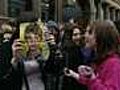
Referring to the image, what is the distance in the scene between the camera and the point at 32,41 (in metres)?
5.20

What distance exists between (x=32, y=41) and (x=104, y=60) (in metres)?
1.20

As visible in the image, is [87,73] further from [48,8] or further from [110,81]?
[48,8]

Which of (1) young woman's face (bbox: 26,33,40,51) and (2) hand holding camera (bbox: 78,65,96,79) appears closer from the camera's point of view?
(2) hand holding camera (bbox: 78,65,96,79)

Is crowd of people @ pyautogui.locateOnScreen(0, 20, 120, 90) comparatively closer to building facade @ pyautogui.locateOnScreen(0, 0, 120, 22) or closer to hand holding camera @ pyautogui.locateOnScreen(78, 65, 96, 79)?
hand holding camera @ pyautogui.locateOnScreen(78, 65, 96, 79)

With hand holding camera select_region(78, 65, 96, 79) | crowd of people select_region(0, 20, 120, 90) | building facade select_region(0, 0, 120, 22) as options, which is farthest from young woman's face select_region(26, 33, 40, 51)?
building facade select_region(0, 0, 120, 22)

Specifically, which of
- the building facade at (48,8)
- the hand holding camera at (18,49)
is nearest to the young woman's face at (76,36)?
the hand holding camera at (18,49)

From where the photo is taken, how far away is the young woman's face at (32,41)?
204 inches

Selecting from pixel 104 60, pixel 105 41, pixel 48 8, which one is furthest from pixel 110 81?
pixel 48 8

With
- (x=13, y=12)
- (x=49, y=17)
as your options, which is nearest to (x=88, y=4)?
(x=49, y=17)

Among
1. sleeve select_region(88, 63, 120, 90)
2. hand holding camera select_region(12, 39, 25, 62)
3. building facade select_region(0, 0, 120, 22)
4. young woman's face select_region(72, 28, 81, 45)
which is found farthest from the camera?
building facade select_region(0, 0, 120, 22)

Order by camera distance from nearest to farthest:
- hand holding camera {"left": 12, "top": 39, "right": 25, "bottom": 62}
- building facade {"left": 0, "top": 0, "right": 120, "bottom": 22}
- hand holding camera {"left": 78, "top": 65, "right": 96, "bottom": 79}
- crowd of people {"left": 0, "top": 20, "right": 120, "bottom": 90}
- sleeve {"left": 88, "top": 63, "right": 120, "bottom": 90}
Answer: sleeve {"left": 88, "top": 63, "right": 120, "bottom": 90}, crowd of people {"left": 0, "top": 20, "right": 120, "bottom": 90}, hand holding camera {"left": 78, "top": 65, "right": 96, "bottom": 79}, hand holding camera {"left": 12, "top": 39, "right": 25, "bottom": 62}, building facade {"left": 0, "top": 0, "right": 120, "bottom": 22}

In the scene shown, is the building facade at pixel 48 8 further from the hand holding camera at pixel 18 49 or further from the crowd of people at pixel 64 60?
the hand holding camera at pixel 18 49

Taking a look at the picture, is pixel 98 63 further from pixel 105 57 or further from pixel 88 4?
pixel 88 4

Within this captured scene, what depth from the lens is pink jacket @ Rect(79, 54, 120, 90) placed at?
4.05 metres
